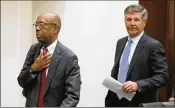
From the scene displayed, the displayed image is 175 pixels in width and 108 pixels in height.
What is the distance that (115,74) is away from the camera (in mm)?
3373

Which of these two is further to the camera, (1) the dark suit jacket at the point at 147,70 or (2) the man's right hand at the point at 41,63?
(1) the dark suit jacket at the point at 147,70

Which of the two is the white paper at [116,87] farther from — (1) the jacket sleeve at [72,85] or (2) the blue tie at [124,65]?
(1) the jacket sleeve at [72,85]

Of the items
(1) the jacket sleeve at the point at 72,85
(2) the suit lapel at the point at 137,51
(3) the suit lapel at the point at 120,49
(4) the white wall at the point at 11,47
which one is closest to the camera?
(1) the jacket sleeve at the point at 72,85

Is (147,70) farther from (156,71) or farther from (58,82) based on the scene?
(58,82)

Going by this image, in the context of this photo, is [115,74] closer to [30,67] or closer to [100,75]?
[30,67]

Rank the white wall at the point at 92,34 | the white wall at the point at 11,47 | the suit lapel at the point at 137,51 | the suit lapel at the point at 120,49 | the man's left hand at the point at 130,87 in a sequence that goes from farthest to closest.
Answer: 1. the white wall at the point at 92,34
2. the white wall at the point at 11,47
3. the suit lapel at the point at 120,49
4. the suit lapel at the point at 137,51
5. the man's left hand at the point at 130,87

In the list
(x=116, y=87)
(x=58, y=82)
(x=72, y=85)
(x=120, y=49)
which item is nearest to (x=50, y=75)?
(x=58, y=82)

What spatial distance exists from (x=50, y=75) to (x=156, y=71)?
3.15 ft

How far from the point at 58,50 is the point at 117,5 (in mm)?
2189

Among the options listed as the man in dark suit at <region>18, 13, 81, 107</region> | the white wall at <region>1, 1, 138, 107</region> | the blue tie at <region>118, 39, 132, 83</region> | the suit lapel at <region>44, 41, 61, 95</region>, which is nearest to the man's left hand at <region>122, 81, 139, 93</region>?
the blue tie at <region>118, 39, 132, 83</region>

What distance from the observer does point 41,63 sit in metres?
2.65

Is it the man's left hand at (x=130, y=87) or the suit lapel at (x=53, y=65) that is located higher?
the suit lapel at (x=53, y=65)

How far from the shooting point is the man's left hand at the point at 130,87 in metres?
3.04

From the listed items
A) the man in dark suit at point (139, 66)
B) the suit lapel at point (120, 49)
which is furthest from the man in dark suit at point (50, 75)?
the suit lapel at point (120, 49)
